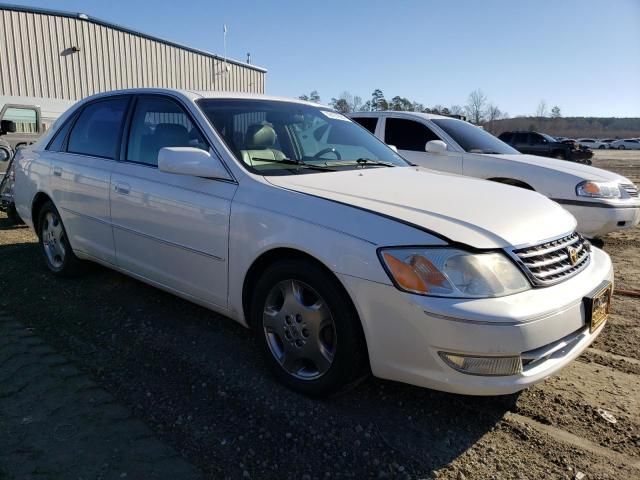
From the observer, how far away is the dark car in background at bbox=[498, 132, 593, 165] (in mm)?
22125

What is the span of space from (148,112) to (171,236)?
3.74ft

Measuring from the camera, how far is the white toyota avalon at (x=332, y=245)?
7.09ft

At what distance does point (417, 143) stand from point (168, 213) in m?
4.57

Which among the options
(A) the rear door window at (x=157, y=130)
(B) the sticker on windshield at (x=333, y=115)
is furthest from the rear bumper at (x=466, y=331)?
(B) the sticker on windshield at (x=333, y=115)

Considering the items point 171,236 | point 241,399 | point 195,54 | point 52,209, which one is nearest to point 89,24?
point 195,54

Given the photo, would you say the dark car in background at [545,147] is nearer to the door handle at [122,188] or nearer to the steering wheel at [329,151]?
the steering wheel at [329,151]

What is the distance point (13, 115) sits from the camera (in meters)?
10.4

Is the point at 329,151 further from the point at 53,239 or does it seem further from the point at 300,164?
the point at 53,239

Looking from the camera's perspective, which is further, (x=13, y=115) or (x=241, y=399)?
(x=13, y=115)

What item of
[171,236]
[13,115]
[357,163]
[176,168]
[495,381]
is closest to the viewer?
[495,381]

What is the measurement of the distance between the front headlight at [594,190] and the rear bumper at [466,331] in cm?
369

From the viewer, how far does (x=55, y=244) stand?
465 centimetres

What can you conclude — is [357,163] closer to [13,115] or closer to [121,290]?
[121,290]

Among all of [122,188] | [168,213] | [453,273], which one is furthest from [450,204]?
[122,188]
